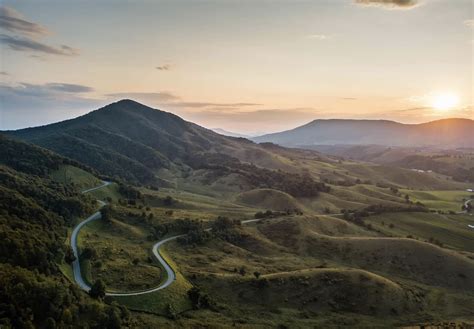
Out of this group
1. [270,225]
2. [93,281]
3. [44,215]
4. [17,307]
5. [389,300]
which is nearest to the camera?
[17,307]

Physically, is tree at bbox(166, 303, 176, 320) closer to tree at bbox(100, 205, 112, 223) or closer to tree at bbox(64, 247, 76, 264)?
tree at bbox(64, 247, 76, 264)

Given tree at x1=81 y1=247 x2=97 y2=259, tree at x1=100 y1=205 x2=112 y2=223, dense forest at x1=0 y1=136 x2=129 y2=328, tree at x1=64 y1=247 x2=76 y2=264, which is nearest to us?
dense forest at x1=0 y1=136 x2=129 y2=328

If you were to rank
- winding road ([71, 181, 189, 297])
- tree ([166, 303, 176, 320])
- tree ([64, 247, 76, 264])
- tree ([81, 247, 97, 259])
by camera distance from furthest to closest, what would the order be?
tree ([81, 247, 97, 259]) → tree ([64, 247, 76, 264]) → winding road ([71, 181, 189, 297]) → tree ([166, 303, 176, 320])

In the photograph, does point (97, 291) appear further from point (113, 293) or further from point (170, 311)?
point (170, 311)

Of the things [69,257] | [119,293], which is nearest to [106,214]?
[69,257]

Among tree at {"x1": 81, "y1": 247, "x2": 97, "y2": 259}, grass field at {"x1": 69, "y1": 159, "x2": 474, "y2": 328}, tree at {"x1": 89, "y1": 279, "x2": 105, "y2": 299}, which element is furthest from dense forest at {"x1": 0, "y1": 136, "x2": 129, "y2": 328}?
grass field at {"x1": 69, "y1": 159, "x2": 474, "y2": 328}

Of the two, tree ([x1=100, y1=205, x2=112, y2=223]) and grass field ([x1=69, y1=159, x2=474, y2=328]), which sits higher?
tree ([x1=100, y1=205, x2=112, y2=223])

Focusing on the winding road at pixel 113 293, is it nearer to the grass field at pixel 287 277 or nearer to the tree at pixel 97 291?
the grass field at pixel 287 277

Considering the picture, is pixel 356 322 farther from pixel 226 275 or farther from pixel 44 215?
pixel 44 215

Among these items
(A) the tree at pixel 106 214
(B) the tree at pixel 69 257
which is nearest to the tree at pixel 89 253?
(B) the tree at pixel 69 257

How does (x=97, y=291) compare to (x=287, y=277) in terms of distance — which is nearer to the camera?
(x=97, y=291)

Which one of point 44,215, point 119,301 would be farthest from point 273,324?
point 44,215
